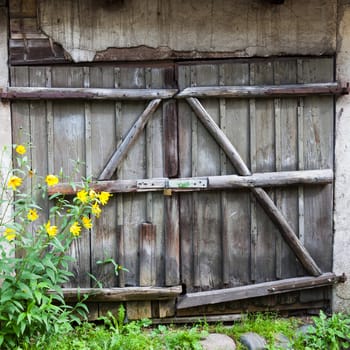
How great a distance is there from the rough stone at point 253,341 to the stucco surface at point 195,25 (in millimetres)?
2490

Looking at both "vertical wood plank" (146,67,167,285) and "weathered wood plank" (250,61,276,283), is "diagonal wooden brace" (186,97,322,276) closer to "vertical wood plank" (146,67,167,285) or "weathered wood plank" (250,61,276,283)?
"weathered wood plank" (250,61,276,283)

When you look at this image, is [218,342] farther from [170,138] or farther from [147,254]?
[170,138]

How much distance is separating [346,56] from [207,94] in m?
1.33

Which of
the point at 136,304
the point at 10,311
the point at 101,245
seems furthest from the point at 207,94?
the point at 10,311

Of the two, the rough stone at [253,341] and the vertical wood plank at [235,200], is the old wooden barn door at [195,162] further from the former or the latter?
the rough stone at [253,341]

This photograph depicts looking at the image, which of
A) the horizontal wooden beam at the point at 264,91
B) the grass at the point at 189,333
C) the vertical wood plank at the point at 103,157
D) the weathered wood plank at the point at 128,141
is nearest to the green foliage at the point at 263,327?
the grass at the point at 189,333

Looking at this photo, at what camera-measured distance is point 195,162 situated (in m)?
4.98

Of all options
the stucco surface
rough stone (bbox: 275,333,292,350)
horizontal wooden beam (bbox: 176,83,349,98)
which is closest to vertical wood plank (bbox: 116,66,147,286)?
the stucco surface

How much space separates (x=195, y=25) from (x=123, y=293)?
8.13 ft

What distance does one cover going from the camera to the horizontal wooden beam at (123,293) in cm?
481

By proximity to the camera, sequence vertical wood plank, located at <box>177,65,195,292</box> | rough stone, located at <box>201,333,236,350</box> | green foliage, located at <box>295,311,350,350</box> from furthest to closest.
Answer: vertical wood plank, located at <box>177,65,195,292</box> → green foliage, located at <box>295,311,350,350</box> → rough stone, located at <box>201,333,236,350</box>

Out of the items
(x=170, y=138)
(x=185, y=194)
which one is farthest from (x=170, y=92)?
(x=185, y=194)

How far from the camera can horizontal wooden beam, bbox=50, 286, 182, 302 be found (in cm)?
481

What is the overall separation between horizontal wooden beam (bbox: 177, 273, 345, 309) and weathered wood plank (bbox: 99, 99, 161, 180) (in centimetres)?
135
